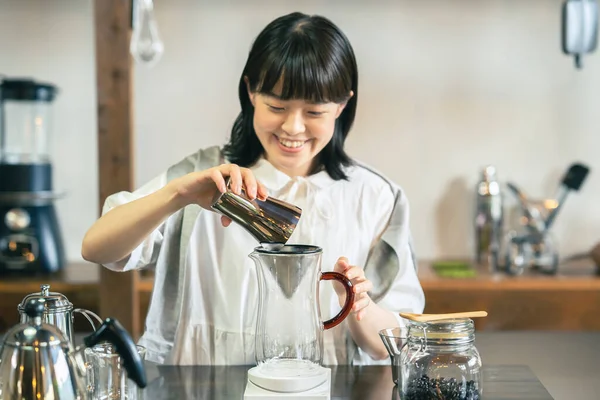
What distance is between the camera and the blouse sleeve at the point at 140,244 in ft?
4.78

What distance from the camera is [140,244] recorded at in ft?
4.74

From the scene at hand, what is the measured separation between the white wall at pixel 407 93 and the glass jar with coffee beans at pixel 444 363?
60.5 inches

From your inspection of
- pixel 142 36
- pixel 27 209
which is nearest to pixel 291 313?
pixel 142 36

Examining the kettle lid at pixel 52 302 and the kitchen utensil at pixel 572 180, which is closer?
the kettle lid at pixel 52 302

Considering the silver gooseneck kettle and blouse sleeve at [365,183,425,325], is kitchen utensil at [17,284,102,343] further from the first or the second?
blouse sleeve at [365,183,425,325]

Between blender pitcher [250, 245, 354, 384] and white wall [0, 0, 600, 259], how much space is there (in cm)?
146

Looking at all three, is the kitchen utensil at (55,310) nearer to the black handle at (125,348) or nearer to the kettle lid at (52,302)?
the kettle lid at (52,302)

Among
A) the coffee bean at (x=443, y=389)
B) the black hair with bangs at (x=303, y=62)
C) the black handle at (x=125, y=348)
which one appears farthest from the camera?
the black hair with bangs at (x=303, y=62)

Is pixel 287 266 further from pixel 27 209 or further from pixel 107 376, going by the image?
pixel 27 209

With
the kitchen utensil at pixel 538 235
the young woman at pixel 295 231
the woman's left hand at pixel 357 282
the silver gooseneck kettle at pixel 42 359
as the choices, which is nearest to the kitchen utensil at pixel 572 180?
the kitchen utensil at pixel 538 235

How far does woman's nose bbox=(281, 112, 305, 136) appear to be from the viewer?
1443mm

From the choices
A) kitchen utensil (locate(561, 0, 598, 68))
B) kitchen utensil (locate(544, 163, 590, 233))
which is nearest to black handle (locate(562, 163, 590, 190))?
kitchen utensil (locate(544, 163, 590, 233))

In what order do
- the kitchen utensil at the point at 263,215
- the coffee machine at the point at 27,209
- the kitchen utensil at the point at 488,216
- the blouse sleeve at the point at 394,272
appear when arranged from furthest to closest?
the kitchen utensil at the point at 488,216
the coffee machine at the point at 27,209
the blouse sleeve at the point at 394,272
the kitchen utensil at the point at 263,215

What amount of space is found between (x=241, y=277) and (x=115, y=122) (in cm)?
86
